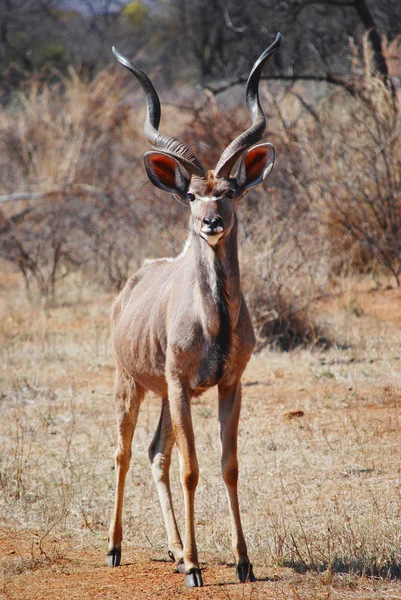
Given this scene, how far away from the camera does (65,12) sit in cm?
4678

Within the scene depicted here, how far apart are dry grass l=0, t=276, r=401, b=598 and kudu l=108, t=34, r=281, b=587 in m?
0.36

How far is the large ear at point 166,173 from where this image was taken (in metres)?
4.81

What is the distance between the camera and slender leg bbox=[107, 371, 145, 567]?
5000 mm

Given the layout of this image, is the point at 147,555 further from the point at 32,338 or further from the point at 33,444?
the point at 32,338

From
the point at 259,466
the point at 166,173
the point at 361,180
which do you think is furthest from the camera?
the point at 361,180

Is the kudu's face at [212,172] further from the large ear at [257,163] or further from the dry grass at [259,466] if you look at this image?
the dry grass at [259,466]

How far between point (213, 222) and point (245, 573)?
1.76 m

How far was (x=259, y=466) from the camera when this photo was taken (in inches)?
252

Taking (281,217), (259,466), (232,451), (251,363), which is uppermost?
(281,217)

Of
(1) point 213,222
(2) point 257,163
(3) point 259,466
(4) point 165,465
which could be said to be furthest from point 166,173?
(3) point 259,466

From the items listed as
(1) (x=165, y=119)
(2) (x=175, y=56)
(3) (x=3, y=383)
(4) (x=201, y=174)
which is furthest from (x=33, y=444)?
(2) (x=175, y=56)

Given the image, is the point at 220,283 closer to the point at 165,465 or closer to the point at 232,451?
the point at 232,451

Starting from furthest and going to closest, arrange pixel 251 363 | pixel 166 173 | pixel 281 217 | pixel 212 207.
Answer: pixel 281 217 → pixel 251 363 → pixel 166 173 → pixel 212 207

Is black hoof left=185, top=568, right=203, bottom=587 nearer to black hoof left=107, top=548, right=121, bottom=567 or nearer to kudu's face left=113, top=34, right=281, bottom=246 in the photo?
black hoof left=107, top=548, right=121, bottom=567
